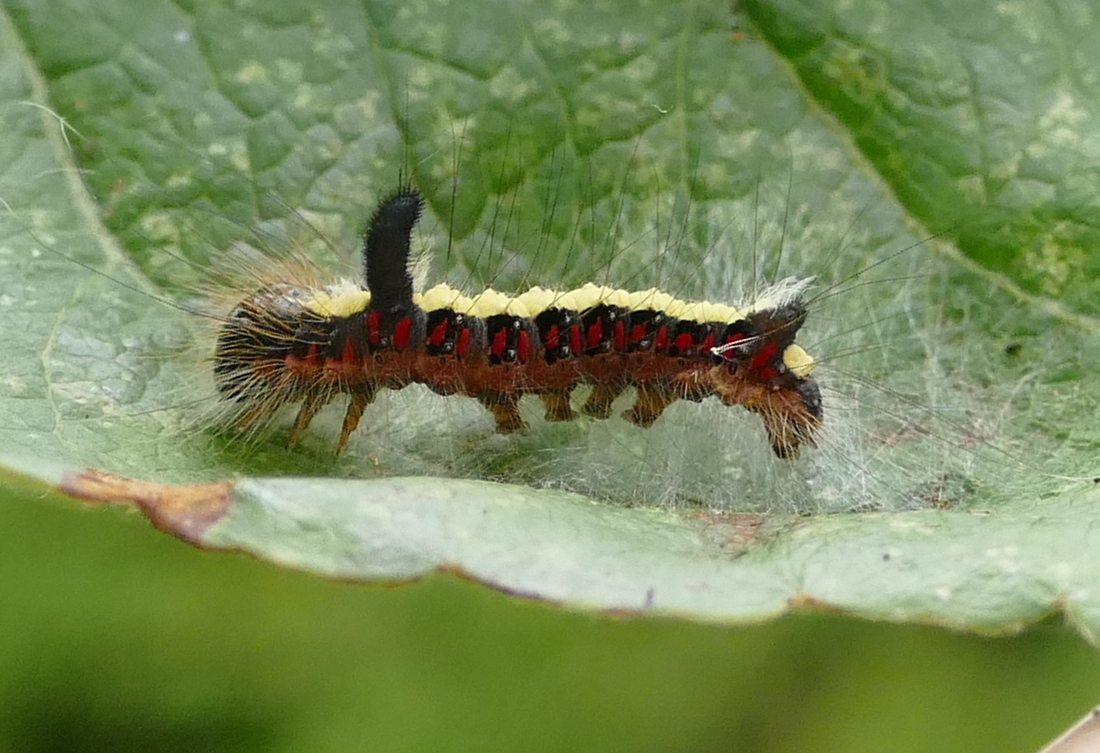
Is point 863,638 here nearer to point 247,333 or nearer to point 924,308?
point 924,308

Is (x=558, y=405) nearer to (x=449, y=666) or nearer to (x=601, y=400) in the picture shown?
(x=601, y=400)

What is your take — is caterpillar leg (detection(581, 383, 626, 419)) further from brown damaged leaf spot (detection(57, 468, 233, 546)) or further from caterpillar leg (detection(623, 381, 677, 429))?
brown damaged leaf spot (detection(57, 468, 233, 546))

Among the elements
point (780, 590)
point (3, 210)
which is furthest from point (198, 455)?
point (780, 590)

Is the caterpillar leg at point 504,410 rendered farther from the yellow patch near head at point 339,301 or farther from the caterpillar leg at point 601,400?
the yellow patch near head at point 339,301

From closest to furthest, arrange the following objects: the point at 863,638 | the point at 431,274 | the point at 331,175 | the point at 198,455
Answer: the point at 198,455 → the point at 331,175 → the point at 431,274 → the point at 863,638

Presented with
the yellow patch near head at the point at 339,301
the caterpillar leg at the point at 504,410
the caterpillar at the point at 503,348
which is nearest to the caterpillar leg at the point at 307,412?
the caterpillar at the point at 503,348

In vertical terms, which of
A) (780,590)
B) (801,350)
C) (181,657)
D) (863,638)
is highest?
(801,350)

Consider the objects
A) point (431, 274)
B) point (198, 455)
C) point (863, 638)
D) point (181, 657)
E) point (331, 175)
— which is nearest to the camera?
point (198, 455)

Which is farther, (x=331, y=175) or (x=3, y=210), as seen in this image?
(x=331, y=175)
